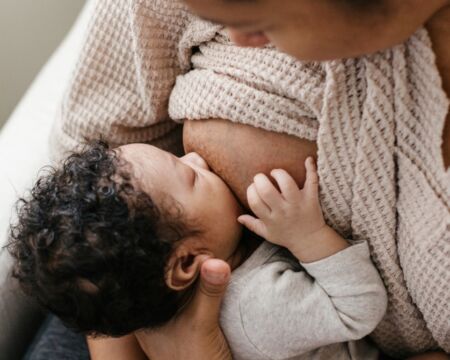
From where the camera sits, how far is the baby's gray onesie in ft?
2.24

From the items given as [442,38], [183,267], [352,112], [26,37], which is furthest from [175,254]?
[26,37]

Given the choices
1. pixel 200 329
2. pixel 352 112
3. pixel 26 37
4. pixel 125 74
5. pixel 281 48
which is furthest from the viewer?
pixel 26 37

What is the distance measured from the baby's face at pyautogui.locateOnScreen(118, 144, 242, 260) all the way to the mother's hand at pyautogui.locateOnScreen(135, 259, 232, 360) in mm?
61

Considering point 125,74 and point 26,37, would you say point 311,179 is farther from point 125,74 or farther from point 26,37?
point 26,37

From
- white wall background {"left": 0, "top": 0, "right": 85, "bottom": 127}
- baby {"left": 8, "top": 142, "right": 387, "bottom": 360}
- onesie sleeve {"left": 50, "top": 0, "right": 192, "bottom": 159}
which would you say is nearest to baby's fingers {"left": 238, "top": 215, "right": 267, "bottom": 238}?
baby {"left": 8, "top": 142, "right": 387, "bottom": 360}

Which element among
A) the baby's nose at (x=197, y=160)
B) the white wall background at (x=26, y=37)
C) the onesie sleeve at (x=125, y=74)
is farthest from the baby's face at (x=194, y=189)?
the white wall background at (x=26, y=37)

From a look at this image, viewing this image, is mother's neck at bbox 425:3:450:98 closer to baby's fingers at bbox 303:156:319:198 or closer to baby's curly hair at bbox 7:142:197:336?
baby's fingers at bbox 303:156:319:198

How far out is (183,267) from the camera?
715 millimetres

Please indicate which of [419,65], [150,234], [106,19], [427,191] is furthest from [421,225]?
[106,19]

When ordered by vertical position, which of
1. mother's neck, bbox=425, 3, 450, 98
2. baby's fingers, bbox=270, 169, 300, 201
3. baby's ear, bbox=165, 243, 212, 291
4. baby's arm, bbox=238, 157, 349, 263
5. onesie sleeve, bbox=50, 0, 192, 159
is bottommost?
baby's ear, bbox=165, 243, 212, 291

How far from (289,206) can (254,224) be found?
77mm

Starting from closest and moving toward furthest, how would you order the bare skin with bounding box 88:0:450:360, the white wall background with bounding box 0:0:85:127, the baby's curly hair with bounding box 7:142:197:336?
the bare skin with bounding box 88:0:450:360
the baby's curly hair with bounding box 7:142:197:336
the white wall background with bounding box 0:0:85:127

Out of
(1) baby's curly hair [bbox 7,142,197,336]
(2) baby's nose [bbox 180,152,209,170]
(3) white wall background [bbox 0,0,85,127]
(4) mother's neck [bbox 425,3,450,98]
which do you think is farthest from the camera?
(3) white wall background [bbox 0,0,85,127]

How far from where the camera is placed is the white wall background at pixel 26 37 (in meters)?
1.50
